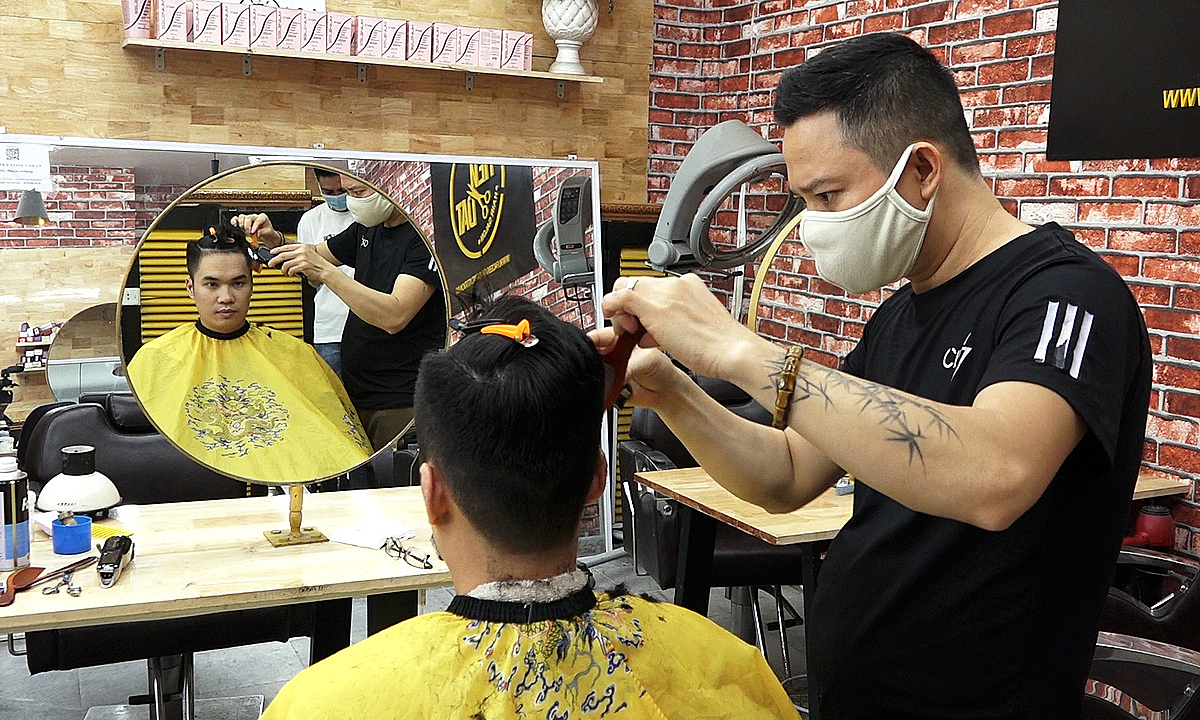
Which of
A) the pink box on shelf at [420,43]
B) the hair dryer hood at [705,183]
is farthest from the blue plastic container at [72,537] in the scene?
the pink box on shelf at [420,43]

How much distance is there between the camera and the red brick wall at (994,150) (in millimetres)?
3127

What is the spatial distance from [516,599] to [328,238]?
129 cm

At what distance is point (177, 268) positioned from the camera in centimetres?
217

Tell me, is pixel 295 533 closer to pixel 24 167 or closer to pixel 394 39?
pixel 24 167

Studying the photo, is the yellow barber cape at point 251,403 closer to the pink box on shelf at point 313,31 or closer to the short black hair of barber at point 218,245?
the short black hair of barber at point 218,245

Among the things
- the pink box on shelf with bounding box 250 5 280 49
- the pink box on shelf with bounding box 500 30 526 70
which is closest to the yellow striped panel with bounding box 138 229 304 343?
the pink box on shelf with bounding box 250 5 280 49

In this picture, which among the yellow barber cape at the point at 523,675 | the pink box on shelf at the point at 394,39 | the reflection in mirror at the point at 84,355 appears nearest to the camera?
the yellow barber cape at the point at 523,675

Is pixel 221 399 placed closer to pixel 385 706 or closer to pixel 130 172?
pixel 385 706

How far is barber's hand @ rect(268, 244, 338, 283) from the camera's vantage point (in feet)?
7.38

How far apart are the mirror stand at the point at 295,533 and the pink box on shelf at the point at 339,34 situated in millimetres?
2388

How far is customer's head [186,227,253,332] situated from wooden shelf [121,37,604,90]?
1.97m

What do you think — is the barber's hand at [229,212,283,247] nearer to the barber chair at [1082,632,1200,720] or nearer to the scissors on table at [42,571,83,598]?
the scissors on table at [42,571,83,598]

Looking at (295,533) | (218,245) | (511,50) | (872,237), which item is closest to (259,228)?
(218,245)

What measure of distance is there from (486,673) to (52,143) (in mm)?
2879
